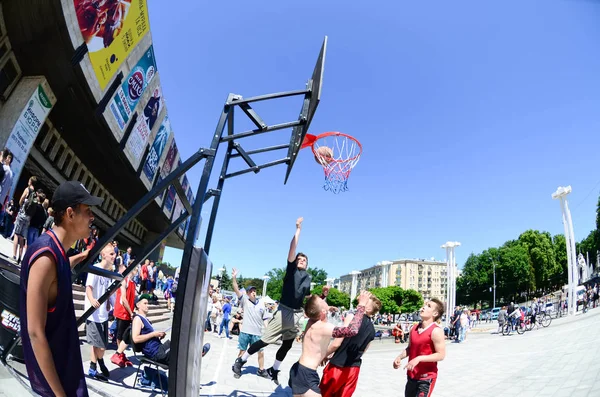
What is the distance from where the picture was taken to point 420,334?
4996 mm

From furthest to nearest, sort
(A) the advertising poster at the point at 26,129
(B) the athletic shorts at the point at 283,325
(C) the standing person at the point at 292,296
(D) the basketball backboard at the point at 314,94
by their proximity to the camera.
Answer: (A) the advertising poster at the point at 26,129
(B) the athletic shorts at the point at 283,325
(C) the standing person at the point at 292,296
(D) the basketball backboard at the point at 314,94

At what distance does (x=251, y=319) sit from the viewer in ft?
24.9

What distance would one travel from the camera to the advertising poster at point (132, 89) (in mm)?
16406

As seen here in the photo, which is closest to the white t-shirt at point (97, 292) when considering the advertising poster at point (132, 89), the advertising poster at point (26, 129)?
the advertising poster at point (26, 129)

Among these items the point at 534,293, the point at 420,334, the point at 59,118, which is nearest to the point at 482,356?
the point at 420,334

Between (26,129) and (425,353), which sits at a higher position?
(26,129)

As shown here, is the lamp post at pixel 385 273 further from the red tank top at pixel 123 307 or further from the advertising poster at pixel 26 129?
the red tank top at pixel 123 307

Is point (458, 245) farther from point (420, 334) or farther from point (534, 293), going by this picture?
point (534, 293)

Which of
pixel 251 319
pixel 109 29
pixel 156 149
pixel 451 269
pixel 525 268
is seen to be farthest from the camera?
Result: pixel 525 268

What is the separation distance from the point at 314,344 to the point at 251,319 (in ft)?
11.5

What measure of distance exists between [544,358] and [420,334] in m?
8.67

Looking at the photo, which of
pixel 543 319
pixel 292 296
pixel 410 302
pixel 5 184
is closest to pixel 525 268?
pixel 410 302

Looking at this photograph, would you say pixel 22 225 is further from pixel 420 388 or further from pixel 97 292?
pixel 420 388

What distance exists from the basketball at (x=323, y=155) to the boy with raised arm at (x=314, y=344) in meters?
4.48
